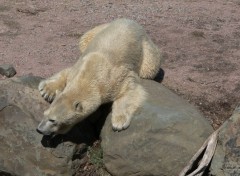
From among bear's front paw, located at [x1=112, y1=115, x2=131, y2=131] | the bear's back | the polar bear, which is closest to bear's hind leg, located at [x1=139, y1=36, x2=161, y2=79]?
the polar bear

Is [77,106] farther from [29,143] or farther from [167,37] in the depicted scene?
[167,37]

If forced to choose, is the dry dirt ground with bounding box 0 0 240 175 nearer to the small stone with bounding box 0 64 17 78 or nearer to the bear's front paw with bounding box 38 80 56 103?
the small stone with bounding box 0 64 17 78

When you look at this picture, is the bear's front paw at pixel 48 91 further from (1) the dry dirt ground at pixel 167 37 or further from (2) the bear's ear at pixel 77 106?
(1) the dry dirt ground at pixel 167 37

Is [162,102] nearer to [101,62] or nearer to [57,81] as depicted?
[101,62]

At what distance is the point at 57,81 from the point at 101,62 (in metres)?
0.65

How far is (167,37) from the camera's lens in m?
9.88

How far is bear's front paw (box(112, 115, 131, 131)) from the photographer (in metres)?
6.16

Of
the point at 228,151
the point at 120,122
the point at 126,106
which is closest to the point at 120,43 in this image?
the point at 126,106

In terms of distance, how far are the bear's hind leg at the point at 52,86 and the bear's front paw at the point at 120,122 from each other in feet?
2.65

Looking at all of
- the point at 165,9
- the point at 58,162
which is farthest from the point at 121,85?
the point at 165,9

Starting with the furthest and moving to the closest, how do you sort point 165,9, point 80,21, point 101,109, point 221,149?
point 165,9 → point 80,21 → point 101,109 → point 221,149

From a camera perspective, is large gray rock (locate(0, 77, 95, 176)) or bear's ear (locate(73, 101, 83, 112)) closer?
bear's ear (locate(73, 101, 83, 112))

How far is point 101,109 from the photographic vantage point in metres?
6.69

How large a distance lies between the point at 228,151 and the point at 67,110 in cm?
187
